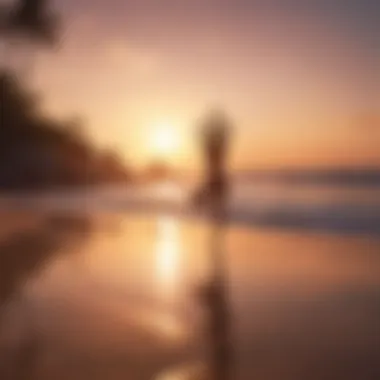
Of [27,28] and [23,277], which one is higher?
[27,28]

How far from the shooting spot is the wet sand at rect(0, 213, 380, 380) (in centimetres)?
81

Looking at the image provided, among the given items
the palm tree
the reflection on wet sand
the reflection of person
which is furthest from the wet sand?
the palm tree

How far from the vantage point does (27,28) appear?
1183 mm

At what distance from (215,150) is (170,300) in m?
0.33

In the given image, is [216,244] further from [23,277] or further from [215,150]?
[23,277]

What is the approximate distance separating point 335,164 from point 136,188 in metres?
0.46

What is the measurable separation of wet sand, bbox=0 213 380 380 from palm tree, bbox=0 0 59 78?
41 cm

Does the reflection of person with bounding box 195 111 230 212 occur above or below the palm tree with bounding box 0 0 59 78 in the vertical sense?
below

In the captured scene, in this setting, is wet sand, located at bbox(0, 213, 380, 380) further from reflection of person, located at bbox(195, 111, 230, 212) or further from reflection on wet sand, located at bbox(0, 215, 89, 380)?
reflection of person, located at bbox(195, 111, 230, 212)

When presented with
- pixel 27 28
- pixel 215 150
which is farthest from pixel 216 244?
pixel 27 28

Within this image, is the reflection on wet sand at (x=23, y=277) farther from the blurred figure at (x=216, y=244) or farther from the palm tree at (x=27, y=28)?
the palm tree at (x=27, y=28)

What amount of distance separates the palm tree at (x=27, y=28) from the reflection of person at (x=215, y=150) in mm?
385

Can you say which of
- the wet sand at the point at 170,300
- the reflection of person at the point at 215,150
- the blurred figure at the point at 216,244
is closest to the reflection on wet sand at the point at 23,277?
the wet sand at the point at 170,300

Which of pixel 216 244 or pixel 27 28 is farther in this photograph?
pixel 216 244
